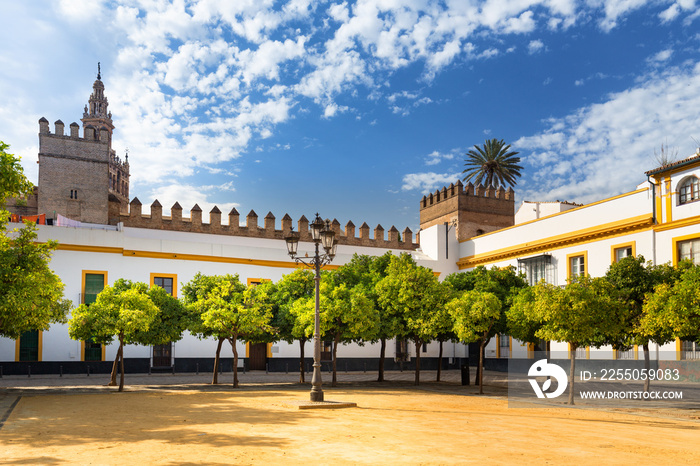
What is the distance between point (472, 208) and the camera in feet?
157

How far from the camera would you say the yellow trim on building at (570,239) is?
29.4 m

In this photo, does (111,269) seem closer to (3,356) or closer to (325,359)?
(3,356)

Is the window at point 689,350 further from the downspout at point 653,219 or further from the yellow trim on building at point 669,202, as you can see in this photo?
the yellow trim on building at point 669,202

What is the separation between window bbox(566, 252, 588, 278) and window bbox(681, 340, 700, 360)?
7.17m

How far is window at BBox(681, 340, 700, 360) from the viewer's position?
83.6ft

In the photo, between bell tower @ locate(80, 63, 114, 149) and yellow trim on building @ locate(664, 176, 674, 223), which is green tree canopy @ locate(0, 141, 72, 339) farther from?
bell tower @ locate(80, 63, 114, 149)

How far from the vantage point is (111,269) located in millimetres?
33656

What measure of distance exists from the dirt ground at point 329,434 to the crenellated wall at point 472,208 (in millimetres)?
30128

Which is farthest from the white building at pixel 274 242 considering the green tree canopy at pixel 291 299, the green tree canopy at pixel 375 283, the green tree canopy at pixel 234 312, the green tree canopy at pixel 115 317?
the green tree canopy at pixel 115 317

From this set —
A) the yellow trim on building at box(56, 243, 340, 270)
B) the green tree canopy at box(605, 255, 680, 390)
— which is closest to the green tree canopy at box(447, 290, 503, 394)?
the green tree canopy at box(605, 255, 680, 390)

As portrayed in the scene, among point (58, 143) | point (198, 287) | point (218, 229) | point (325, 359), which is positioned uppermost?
point (58, 143)

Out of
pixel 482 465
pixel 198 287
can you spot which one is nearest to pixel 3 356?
pixel 198 287

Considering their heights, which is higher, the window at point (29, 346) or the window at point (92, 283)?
the window at point (92, 283)

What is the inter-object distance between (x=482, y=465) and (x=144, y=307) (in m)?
16.7
